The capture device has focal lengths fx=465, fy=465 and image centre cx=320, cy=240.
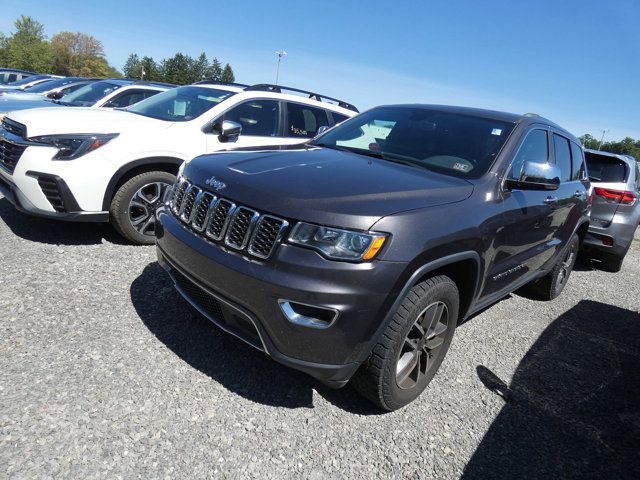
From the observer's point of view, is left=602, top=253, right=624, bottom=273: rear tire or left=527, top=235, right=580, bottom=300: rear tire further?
left=602, top=253, right=624, bottom=273: rear tire

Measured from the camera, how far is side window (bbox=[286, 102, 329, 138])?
577cm

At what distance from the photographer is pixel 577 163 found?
4910 millimetres

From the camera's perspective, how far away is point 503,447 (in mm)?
2656

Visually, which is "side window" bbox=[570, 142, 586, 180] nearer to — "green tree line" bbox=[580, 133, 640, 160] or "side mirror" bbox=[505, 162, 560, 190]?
"side mirror" bbox=[505, 162, 560, 190]

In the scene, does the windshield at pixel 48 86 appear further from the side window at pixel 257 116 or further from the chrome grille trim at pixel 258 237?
the chrome grille trim at pixel 258 237

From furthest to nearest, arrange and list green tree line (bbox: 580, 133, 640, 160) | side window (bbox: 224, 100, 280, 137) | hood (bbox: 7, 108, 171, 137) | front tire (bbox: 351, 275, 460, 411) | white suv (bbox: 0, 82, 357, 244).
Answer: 1. green tree line (bbox: 580, 133, 640, 160)
2. side window (bbox: 224, 100, 280, 137)
3. hood (bbox: 7, 108, 171, 137)
4. white suv (bbox: 0, 82, 357, 244)
5. front tire (bbox: 351, 275, 460, 411)

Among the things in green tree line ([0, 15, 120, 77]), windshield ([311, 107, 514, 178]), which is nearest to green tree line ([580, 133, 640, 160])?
green tree line ([0, 15, 120, 77])

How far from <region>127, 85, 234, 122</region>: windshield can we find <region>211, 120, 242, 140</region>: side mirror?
258 millimetres

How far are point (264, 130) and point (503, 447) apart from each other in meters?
4.19

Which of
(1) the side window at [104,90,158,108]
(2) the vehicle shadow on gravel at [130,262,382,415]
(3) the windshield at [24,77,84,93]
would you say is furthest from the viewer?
(3) the windshield at [24,77,84,93]

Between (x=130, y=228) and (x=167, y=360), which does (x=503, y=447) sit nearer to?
(x=167, y=360)

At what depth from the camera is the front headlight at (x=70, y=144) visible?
13.3 ft

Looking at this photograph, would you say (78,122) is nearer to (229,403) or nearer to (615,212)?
(229,403)

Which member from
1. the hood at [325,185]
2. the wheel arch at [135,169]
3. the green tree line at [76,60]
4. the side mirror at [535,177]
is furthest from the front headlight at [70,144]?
the green tree line at [76,60]
